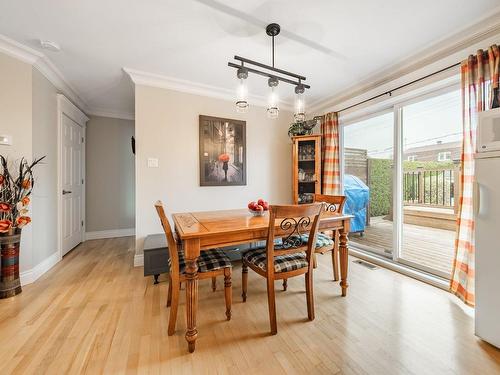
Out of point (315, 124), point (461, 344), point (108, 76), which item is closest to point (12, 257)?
point (108, 76)

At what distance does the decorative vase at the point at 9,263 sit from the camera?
1972mm

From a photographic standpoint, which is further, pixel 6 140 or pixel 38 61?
pixel 38 61

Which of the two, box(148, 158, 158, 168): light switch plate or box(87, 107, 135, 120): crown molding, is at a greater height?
box(87, 107, 135, 120): crown molding

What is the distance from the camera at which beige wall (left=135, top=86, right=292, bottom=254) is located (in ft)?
9.12

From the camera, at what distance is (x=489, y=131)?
1.43 metres

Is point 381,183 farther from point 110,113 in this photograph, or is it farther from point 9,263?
point 110,113

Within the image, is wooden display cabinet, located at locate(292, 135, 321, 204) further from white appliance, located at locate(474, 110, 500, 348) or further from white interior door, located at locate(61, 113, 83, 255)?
white interior door, located at locate(61, 113, 83, 255)

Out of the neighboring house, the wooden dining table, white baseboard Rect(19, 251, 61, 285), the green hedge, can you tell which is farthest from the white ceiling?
white baseboard Rect(19, 251, 61, 285)

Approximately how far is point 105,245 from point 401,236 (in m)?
4.51

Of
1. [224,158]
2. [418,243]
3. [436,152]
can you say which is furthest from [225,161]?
[418,243]

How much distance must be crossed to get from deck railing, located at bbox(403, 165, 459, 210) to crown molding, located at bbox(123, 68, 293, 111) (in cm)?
240

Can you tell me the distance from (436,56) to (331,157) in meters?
1.56

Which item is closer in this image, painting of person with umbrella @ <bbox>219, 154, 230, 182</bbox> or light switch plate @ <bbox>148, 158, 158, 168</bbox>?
light switch plate @ <bbox>148, 158, 158, 168</bbox>

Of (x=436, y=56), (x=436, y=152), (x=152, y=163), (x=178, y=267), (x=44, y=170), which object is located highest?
(x=436, y=56)
